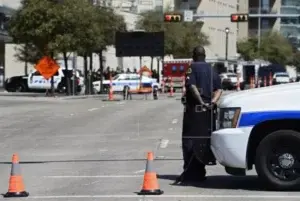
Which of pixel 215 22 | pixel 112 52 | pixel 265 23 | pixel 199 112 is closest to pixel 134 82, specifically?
pixel 112 52

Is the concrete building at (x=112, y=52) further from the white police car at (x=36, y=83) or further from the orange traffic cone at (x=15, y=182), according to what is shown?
the orange traffic cone at (x=15, y=182)

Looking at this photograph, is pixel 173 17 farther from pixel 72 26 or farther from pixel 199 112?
pixel 199 112

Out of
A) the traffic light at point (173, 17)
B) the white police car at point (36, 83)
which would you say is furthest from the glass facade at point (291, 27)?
the traffic light at point (173, 17)

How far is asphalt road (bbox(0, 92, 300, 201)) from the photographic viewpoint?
11.4 metres

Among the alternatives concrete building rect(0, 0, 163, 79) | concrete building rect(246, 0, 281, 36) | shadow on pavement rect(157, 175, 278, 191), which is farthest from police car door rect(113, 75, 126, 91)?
concrete building rect(246, 0, 281, 36)

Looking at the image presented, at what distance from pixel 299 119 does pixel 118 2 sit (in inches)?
3298

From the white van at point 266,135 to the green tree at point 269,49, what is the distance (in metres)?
103

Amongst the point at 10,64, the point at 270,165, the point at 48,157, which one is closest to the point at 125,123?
the point at 48,157

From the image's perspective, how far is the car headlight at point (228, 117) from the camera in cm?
1116

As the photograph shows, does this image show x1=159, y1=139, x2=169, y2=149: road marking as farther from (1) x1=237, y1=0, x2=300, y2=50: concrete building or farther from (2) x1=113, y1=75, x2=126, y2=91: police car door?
(1) x1=237, y1=0, x2=300, y2=50: concrete building

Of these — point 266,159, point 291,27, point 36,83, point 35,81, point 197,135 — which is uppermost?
point 291,27

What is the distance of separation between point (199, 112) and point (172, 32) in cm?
6728

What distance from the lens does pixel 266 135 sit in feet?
36.7

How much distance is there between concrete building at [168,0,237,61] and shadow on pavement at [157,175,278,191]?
79.5 m
